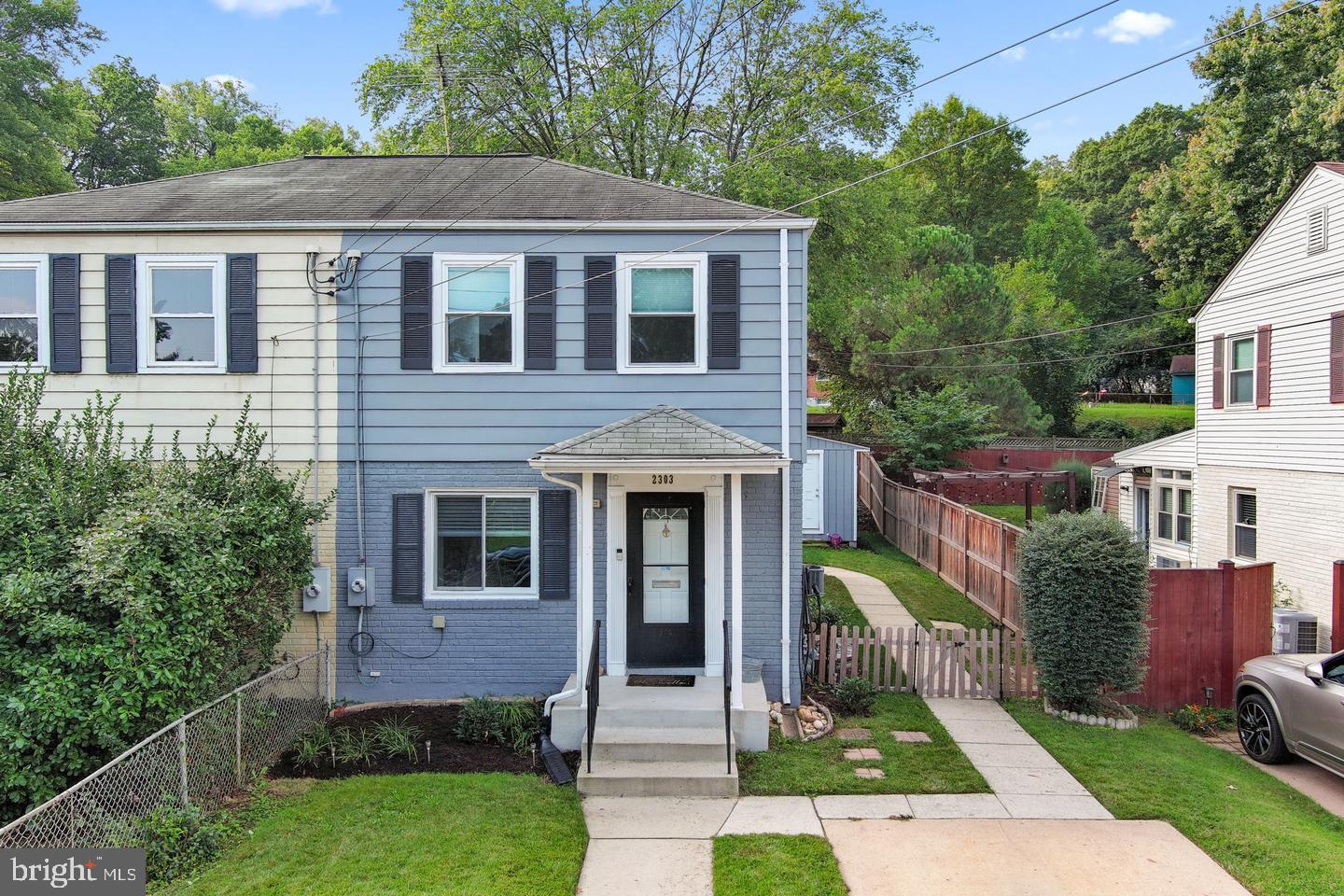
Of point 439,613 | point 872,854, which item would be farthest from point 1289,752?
point 439,613

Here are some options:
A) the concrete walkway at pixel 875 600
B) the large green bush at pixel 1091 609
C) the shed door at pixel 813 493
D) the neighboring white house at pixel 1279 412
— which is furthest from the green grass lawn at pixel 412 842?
the shed door at pixel 813 493

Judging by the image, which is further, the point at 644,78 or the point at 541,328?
the point at 644,78

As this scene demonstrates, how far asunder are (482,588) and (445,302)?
10.7 ft

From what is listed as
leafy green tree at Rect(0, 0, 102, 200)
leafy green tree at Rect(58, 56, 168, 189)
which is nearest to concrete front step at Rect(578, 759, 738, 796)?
leafy green tree at Rect(0, 0, 102, 200)

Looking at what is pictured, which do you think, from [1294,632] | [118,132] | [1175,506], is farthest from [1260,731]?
[118,132]

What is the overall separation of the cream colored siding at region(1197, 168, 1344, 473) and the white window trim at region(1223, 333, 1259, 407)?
103mm

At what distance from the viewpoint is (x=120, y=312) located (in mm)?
9703

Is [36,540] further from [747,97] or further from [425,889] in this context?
[747,97]

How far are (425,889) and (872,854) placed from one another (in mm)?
3151

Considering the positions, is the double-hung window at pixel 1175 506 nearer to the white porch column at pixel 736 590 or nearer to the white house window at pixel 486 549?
the white porch column at pixel 736 590

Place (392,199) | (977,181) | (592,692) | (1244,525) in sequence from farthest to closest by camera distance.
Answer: (977,181) < (1244,525) < (392,199) < (592,692)

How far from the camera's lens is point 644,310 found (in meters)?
9.66

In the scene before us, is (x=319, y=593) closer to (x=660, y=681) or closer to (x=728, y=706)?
(x=660, y=681)

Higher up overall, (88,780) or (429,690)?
(88,780)
